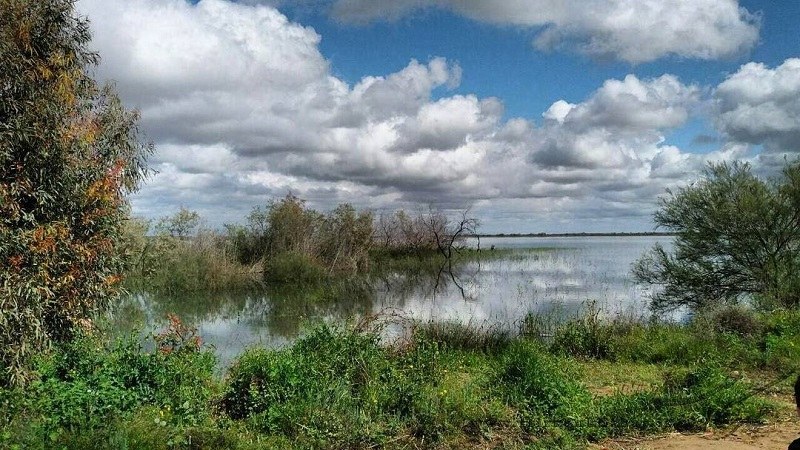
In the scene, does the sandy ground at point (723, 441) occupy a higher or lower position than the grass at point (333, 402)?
lower

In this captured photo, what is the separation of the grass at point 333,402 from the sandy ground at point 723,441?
0.19 meters

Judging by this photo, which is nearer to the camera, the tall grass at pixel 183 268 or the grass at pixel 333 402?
the grass at pixel 333 402

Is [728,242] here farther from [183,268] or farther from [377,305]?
[183,268]

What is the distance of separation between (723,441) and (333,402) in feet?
14.0

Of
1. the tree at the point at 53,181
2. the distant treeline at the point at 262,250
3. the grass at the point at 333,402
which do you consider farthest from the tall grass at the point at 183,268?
the grass at the point at 333,402

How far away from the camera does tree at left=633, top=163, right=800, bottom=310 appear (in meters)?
17.7

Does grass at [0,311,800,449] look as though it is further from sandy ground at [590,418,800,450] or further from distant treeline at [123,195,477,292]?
distant treeline at [123,195,477,292]

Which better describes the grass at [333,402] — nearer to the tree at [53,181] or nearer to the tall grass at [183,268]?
the tree at [53,181]

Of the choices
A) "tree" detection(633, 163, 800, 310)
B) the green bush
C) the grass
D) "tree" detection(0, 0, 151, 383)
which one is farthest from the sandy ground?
the green bush

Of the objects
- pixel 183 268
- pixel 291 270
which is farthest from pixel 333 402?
pixel 291 270

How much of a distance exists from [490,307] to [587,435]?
14384 mm

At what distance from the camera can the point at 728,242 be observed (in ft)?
61.6

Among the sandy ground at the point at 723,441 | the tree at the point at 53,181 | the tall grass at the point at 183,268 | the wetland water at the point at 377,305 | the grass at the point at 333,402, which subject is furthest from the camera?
the tall grass at the point at 183,268

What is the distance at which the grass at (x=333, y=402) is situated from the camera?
18.6 ft
